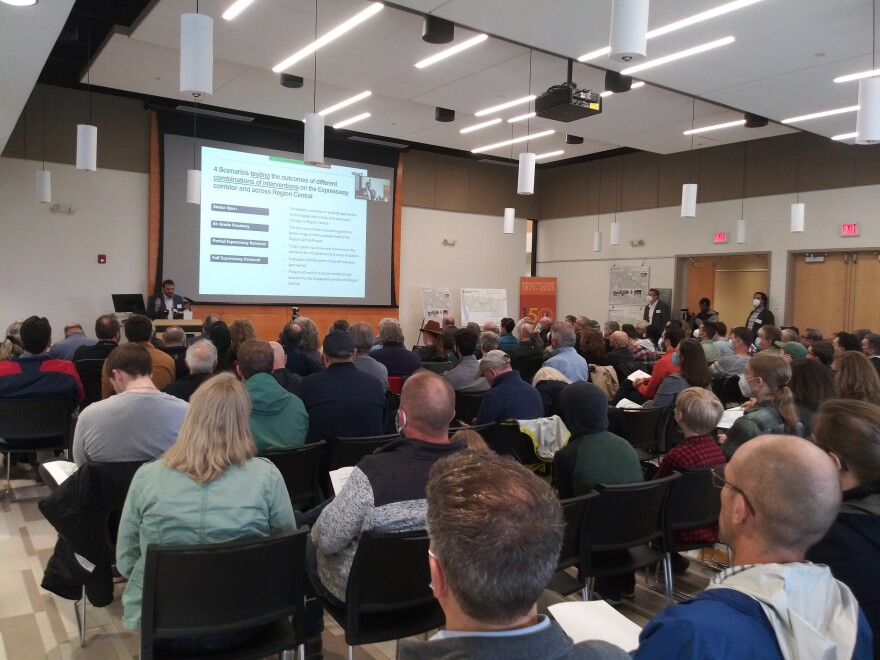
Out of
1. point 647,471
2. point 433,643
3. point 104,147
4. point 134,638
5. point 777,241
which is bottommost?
point 134,638

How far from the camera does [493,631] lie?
91 centimetres

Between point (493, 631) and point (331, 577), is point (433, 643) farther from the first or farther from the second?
point (331, 577)

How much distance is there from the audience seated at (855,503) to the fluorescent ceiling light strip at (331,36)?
5.08 meters

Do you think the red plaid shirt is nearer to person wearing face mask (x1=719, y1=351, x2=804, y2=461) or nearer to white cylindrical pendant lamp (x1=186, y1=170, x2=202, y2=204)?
person wearing face mask (x1=719, y1=351, x2=804, y2=461)

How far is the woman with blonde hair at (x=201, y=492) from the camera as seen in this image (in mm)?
1958

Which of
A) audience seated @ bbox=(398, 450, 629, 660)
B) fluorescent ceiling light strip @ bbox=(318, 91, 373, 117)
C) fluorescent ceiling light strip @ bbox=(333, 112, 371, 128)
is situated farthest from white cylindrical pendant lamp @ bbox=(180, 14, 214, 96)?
fluorescent ceiling light strip @ bbox=(333, 112, 371, 128)

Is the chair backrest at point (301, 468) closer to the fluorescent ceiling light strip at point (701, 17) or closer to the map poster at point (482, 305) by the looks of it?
the fluorescent ceiling light strip at point (701, 17)

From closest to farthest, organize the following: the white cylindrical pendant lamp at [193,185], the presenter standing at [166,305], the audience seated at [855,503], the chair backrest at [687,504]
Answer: the audience seated at [855,503] < the chair backrest at [687,504] < the white cylindrical pendant lamp at [193,185] < the presenter standing at [166,305]

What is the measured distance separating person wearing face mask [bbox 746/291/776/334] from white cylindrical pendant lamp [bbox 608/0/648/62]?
8285 millimetres

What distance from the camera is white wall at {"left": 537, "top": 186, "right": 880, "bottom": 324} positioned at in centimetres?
997

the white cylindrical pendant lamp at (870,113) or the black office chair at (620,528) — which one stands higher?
the white cylindrical pendant lamp at (870,113)

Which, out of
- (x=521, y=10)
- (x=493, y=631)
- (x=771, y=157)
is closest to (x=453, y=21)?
(x=521, y=10)

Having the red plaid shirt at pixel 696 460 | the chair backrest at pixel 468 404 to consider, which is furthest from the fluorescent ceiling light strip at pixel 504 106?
the red plaid shirt at pixel 696 460

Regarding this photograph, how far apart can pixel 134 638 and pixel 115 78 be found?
781 cm
